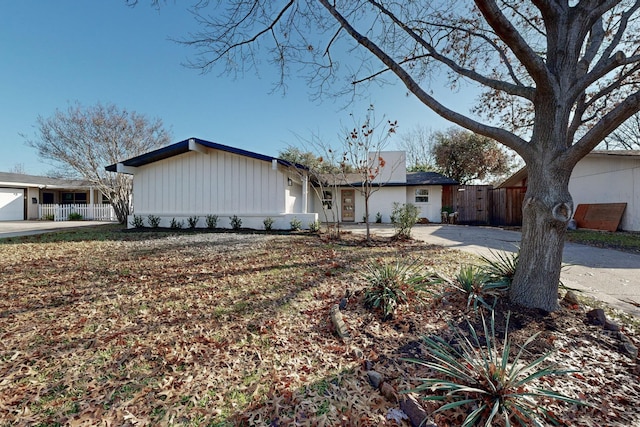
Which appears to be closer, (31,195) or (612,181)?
(612,181)

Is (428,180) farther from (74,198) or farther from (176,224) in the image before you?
(74,198)

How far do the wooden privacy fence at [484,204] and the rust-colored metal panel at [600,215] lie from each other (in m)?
2.69

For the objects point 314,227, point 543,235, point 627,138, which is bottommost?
point 314,227

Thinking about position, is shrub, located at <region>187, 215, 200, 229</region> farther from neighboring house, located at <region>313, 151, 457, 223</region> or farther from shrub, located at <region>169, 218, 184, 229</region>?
neighboring house, located at <region>313, 151, 457, 223</region>

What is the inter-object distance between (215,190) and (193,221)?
168 centimetres

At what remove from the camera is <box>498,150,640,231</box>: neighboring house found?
9789mm

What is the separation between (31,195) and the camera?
1927 centimetres

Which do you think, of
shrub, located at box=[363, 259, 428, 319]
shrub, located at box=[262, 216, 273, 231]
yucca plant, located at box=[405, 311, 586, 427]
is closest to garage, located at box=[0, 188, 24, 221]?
shrub, located at box=[262, 216, 273, 231]

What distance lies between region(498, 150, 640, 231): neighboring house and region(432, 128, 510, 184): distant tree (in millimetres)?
7983

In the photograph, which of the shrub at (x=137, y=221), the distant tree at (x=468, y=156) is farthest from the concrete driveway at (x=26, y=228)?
the distant tree at (x=468, y=156)

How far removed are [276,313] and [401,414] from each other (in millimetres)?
1804

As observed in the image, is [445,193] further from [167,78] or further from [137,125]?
[137,125]

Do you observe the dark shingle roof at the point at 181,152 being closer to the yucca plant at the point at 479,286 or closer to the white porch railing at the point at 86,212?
the yucca plant at the point at 479,286

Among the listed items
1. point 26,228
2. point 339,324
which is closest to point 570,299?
point 339,324
